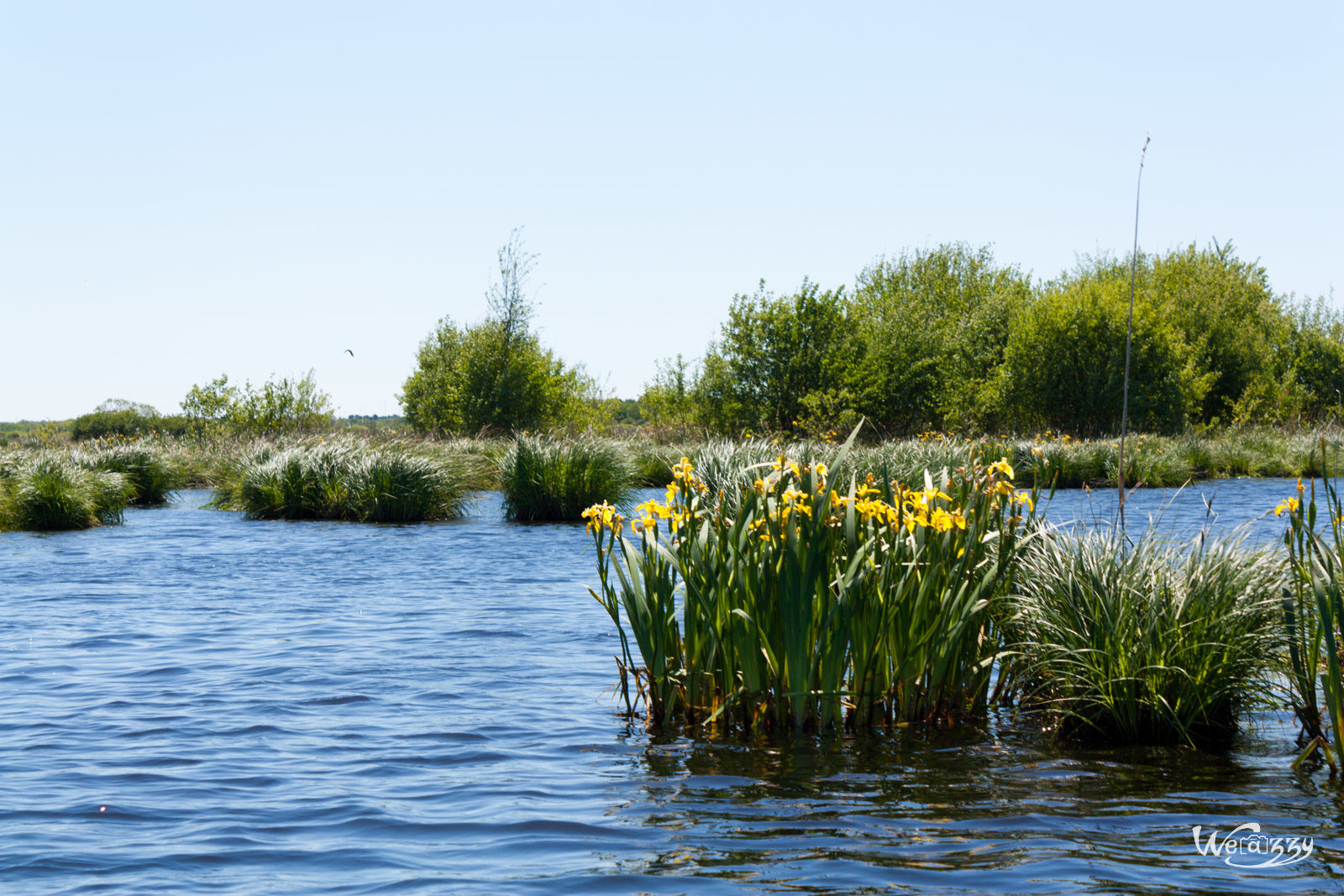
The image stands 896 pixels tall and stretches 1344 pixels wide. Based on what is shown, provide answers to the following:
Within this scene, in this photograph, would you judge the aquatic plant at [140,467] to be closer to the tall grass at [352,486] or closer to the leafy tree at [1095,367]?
the tall grass at [352,486]

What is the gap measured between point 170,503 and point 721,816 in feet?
92.3

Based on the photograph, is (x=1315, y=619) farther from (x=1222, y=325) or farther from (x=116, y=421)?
(x=116, y=421)

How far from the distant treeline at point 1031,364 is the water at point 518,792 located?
29466 millimetres

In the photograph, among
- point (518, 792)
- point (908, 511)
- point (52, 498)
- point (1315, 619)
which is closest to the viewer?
point (1315, 619)

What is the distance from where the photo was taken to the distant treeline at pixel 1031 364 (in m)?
40.8

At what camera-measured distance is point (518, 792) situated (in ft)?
16.8

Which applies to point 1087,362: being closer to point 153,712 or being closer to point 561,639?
point 561,639

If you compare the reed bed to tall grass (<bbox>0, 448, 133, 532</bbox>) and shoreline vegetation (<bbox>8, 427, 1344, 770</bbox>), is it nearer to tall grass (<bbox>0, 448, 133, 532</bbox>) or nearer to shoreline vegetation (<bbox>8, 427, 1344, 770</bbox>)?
shoreline vegetation (<bbox>8, 427, 1344, 770</bbox>)

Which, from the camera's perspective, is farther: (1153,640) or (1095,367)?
(1095,367)

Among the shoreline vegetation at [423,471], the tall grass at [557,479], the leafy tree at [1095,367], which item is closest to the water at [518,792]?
the shoreline vegetation at [423,471]

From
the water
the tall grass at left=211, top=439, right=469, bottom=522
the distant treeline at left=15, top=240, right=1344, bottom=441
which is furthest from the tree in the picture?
the water

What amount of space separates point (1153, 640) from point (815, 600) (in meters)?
1.77

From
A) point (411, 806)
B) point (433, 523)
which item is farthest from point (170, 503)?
point (411, 806)

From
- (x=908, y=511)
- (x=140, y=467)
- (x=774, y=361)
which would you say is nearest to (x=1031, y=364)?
(x=774, y=361)
